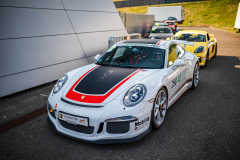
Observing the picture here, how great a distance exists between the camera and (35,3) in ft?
21.4

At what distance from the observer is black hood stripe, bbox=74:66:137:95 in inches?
119

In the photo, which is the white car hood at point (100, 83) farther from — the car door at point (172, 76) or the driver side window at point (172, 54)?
the driver side window at point (172, 54)

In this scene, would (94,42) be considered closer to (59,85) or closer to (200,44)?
(200,44)

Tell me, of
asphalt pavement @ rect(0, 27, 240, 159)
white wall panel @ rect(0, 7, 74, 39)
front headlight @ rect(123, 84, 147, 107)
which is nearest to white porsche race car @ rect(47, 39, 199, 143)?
front headlight @ rect(123, 84, 147, 107)

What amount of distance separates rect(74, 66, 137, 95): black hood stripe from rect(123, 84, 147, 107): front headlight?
0.32 meters

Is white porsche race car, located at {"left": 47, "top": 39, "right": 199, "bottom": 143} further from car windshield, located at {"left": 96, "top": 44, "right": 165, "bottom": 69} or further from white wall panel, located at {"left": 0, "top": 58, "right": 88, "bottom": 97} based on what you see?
white wall panel, located at {"left": 0, "top": 58, "right": 88, "bottom": 97}

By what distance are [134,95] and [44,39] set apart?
15.5 ft

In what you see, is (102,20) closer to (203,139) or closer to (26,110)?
(26,110)

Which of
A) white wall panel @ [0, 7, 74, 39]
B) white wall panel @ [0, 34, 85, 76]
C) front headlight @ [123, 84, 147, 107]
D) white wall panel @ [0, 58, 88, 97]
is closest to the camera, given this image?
front headlight @ [123, 84, 147, 107]

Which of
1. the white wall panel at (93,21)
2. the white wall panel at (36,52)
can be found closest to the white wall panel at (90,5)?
the white wall panel at (93,21)

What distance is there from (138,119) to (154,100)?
0.46 metres

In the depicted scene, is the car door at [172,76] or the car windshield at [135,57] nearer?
the car door at [172,76]

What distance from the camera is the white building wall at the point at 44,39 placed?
5.36 m

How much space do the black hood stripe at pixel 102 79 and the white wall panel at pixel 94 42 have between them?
4.38m
